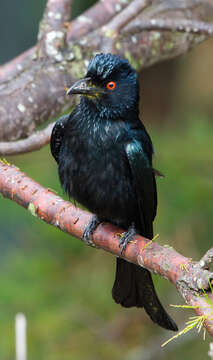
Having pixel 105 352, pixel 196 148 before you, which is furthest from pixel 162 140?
pixel 105 352

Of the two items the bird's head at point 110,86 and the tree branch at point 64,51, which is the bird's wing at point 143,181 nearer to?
the bird's head at point 110,86

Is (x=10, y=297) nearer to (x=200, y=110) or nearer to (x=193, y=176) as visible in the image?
(x=193, y=176)

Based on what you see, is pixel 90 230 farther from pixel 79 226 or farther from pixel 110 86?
pixel 110 86

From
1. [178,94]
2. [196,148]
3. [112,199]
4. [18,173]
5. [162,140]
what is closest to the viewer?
[18,173]

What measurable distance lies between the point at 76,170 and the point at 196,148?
5.29 ft

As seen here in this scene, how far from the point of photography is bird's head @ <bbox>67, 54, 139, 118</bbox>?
113 inches

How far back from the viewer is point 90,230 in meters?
2.85

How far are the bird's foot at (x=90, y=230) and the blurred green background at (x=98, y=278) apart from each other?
1468mm

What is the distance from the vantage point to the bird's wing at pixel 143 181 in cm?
288

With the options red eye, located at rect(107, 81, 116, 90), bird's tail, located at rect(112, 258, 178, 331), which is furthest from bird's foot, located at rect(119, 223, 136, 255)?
red eye, located at rect(107, 81, 116, 90)

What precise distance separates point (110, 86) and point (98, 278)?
6.91ft

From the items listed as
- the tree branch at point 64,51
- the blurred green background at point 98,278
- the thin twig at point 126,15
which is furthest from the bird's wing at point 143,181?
the blurred green background at point 98,278

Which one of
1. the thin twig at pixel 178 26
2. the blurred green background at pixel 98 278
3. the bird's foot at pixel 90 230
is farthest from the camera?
the blurred green background at pixel 98 278

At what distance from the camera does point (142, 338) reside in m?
4.78
